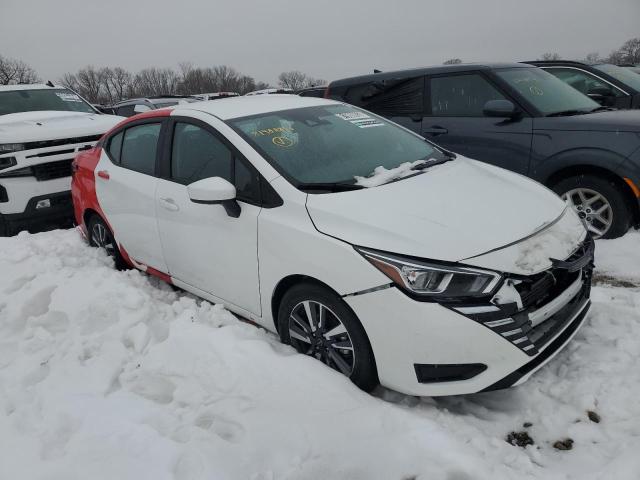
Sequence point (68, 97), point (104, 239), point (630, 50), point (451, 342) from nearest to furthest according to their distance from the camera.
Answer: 1. point (451, 342)
2. point (104, 239)
3. point (68, 97)
4. point (630, 50)

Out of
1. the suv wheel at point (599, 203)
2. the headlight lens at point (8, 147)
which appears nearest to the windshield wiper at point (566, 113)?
the suv wheel at point (599, 203)

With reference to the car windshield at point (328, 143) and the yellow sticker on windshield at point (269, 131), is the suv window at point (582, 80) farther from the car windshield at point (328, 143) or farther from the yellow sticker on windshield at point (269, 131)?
the yellow sticker on windshield at point (269, 131)

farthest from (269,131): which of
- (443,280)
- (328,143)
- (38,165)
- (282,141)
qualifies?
(38,165)

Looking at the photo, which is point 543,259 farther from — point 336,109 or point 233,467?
point 336,109

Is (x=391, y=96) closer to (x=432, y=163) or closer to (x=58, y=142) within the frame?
(x=432, y=163)

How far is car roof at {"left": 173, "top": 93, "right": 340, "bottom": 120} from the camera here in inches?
135

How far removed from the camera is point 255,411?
2.39 metres

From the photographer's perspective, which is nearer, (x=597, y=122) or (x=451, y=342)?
(x=451, y=342)

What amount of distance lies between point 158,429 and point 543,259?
2078 mm

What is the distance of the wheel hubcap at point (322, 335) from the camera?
2.64m

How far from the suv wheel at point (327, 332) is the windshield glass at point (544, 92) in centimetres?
345

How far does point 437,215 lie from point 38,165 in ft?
16.0

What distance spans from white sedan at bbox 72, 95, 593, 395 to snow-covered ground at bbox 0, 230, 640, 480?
22cm

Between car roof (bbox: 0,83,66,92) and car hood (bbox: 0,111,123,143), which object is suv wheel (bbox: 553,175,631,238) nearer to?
car hood (bbox: 0,111,123,143)
